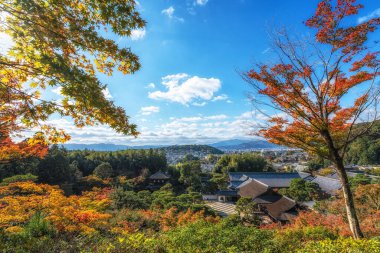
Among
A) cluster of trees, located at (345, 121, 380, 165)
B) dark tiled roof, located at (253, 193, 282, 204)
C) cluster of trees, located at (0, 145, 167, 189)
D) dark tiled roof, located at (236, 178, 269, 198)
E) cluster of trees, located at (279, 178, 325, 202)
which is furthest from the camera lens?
cluster of trees, located at (345, 121, 380, 165)

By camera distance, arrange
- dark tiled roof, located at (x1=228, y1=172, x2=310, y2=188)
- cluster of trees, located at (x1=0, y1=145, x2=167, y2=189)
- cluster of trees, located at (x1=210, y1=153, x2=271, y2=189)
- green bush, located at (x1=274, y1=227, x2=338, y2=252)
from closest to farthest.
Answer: green bush, located at (x1=274, y1=227, x2=338, y2=252) < cluster of trees, located at (x1=0, y1=145, x2=167, y2=189) < dark tiled roof, located at (x1=228, y1=172, x2=310, y2=188) < cluster of trees, located at (x1=210, y1=153, x2=271, y2=189)

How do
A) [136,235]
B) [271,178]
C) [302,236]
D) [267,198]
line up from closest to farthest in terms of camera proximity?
[136,235] → [302,236] → [267,198] → [271,178]

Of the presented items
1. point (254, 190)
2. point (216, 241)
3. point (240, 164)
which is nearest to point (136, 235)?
point (216, 241)

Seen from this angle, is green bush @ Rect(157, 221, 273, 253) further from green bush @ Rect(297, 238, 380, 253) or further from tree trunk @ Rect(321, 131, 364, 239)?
tree trunk @ Rect(321, 131, 364, 239)

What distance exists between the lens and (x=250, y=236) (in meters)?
4.46

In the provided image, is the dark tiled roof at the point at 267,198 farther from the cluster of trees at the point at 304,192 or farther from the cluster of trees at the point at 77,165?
the cluster of trees at the point at 77,165

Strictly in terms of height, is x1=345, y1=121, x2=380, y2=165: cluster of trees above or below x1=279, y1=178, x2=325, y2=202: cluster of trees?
above

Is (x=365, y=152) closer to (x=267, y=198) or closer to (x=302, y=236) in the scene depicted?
(x=267, y=198)

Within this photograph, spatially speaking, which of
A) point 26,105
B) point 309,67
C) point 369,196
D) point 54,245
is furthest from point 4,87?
point 369,196

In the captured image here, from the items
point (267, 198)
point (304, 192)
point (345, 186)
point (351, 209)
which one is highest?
point (345, 186)

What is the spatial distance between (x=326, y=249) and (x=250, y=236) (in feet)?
5.42

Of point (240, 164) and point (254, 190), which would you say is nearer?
point (254, 190)

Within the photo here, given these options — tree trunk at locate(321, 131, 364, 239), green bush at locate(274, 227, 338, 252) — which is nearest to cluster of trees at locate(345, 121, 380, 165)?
green bush at locate(274, 227, 338, 252)

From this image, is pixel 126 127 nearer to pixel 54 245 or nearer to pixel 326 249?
pixel 54 245
